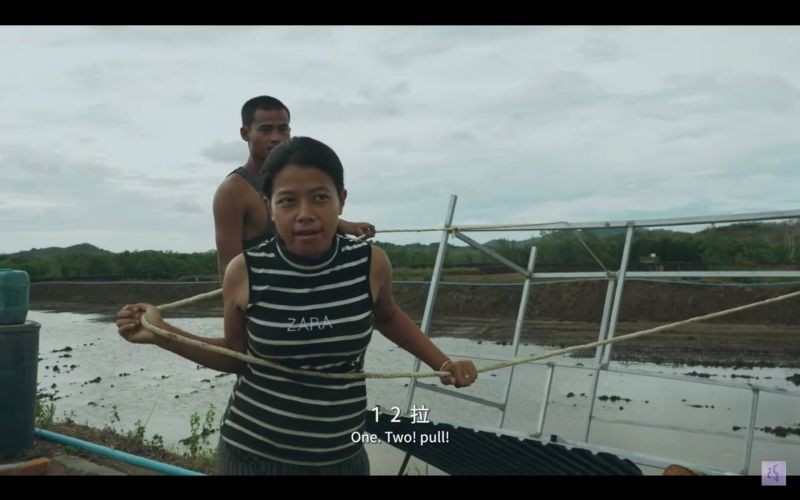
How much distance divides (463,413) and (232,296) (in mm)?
5541

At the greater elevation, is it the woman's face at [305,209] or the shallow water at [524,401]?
the woman's face at [305,209]

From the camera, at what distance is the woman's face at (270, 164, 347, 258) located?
1.62m

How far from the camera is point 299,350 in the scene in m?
1.66

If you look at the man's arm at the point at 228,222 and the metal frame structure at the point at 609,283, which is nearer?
the man's arm at the point at 228,222

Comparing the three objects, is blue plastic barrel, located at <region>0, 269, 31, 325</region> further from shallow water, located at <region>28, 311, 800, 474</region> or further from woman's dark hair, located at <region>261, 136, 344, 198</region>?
woman's dark hair, located at <region>261, 136, 344, 198</region>

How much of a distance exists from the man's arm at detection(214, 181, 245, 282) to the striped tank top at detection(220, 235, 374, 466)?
870 millimetres

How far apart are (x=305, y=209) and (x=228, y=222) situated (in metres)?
1.00

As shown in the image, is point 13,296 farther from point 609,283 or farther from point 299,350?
point 609,283

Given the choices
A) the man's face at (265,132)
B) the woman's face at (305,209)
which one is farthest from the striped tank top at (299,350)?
the man's face at (265,132)

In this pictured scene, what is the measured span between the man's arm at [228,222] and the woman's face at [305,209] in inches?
36.1

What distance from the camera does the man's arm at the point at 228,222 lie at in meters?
2.53

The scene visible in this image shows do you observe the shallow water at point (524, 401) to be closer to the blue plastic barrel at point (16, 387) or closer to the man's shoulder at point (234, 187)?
the blue plastic barrel at point (16, 387)
